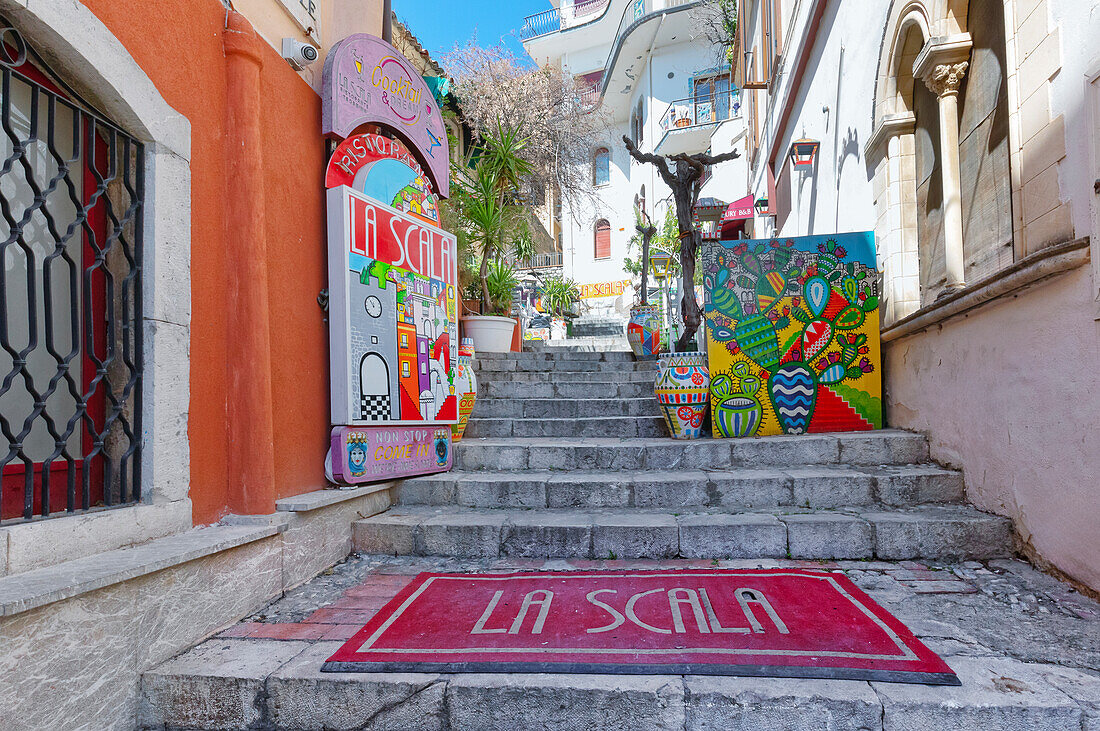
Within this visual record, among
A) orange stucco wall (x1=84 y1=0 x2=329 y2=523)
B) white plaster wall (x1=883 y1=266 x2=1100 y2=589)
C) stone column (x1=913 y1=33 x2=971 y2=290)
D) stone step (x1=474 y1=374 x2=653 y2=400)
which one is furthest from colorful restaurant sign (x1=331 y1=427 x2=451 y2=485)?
stone column (x1=913 y1=33 x2=971 y2=290)

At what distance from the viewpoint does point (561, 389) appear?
6.28 meters

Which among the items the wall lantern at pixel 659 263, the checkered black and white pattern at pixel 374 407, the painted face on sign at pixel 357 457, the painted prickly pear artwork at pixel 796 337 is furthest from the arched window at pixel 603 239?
the painted face on sign at pixel 357 457

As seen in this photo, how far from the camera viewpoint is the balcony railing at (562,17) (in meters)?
25.6

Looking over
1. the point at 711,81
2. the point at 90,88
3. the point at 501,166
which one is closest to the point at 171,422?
the point at 90,88

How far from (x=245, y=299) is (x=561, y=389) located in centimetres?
376

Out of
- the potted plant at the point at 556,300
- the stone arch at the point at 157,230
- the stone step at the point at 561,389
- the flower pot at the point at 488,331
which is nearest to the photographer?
the stone arch at the point at 157,230

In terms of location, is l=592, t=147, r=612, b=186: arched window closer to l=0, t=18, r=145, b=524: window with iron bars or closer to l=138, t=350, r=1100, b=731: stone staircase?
l=138, t=350, r=1100, b=731: stone staircase

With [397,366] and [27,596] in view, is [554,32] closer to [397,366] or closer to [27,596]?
[397,366]

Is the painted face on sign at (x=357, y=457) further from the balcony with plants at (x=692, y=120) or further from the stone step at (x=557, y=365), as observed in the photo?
the balcony with plants at (x=692, y=120)

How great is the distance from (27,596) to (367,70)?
332 cm

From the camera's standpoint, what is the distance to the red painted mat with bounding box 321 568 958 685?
214cm

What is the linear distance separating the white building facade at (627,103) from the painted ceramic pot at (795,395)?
13.8m

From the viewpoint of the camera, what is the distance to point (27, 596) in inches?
71.0

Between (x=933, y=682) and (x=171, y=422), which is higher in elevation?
(x=171, y=422)
